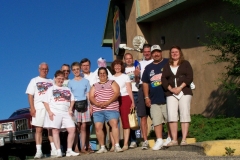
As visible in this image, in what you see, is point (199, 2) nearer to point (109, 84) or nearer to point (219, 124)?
point (219, 124)

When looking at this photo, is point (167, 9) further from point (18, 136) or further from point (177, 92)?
point (177, 92)

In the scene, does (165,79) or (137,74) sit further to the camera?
(137,74)

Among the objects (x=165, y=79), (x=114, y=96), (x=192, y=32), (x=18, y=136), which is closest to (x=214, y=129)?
(x=165, y=79)

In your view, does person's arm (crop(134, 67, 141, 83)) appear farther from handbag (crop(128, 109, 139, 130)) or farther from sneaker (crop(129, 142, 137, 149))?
sneaker (crop(129, 142, 137, 149))

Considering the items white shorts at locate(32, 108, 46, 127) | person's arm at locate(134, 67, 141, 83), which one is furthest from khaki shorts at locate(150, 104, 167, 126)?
white shorts at locate(32, 108, 46, 127)

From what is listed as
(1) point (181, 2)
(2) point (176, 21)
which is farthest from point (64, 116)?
(2) point (176, 21)

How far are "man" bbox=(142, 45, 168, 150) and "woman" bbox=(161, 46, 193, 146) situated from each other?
0.85ft

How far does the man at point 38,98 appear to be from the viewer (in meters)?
10.3

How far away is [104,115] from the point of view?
971cm

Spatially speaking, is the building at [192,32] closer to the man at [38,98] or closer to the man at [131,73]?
the man at [131,73]

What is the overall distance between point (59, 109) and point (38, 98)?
0.67 m

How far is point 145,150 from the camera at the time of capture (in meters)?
9.29

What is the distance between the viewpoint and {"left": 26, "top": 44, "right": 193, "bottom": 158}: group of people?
29.6 ft

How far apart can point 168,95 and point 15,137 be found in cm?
534
